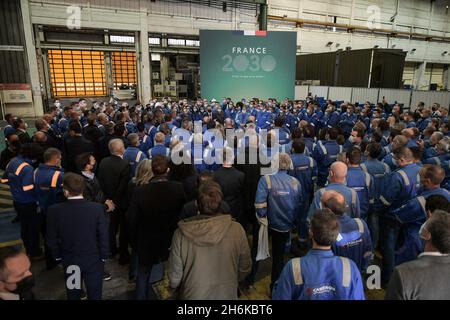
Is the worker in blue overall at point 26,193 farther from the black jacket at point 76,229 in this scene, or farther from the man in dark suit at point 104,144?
the man in dark suit at point 104,144

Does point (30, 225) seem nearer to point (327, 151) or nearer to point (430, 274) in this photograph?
point (430, 274)

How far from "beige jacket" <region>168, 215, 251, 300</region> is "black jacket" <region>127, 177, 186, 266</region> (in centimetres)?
95

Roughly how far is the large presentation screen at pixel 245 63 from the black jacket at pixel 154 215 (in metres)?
15.6

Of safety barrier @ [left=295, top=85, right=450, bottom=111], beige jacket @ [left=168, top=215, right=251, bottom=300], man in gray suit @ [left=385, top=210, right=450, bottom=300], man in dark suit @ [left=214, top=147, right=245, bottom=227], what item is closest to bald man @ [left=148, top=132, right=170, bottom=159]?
man in dark suit @ [left=214, top=147, right=245, bottom=227]

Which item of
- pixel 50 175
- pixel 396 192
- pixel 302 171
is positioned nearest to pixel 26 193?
pixel 50 175

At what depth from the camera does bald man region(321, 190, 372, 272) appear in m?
2.82

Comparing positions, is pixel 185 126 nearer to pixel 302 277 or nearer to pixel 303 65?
pixel 302 277

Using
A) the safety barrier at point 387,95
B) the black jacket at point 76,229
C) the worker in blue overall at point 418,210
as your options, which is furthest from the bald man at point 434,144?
the safety barrier at point 387,95

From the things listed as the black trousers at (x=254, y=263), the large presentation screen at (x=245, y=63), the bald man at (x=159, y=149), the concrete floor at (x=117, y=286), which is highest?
the large presentation screen at (x=245, y=63)

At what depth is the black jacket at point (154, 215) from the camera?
3.29 m

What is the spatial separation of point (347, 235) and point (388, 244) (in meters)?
1.84

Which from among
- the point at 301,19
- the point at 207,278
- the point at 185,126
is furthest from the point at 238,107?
the point at 301,19
